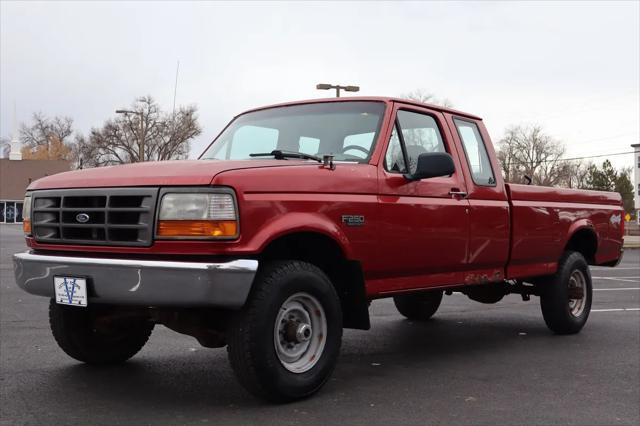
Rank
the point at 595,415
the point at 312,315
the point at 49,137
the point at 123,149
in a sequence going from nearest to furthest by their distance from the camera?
1. the point at 595,415
2. the point at 312,315
3. the point at 123,149
4. the point at 49,137

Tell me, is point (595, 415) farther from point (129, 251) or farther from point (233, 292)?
point (129, 251)

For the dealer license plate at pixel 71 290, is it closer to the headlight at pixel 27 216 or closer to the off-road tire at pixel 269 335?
the headlight at pixel 27 216

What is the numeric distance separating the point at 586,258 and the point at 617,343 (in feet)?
4.58

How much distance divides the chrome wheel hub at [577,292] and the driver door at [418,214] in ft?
7.19

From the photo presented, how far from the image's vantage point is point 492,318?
8.82 meters

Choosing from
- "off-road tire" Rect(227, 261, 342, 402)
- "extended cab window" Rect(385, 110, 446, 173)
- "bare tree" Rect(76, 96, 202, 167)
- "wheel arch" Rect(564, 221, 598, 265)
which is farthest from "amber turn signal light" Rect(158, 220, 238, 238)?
"bare tree" Rect(76, 96, 202, 167)

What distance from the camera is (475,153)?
6535mm

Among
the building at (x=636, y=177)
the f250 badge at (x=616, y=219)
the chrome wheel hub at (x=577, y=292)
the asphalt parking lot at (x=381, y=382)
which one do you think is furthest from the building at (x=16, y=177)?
the chrome wheel hub at (x=577, y=292)

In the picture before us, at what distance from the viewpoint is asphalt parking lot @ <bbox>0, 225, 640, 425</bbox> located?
→ 14.0 ft

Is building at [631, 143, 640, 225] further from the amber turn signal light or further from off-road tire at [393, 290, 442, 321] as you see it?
the amber turn signal light

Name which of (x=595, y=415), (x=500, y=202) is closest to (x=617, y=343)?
(x=500, y=202)

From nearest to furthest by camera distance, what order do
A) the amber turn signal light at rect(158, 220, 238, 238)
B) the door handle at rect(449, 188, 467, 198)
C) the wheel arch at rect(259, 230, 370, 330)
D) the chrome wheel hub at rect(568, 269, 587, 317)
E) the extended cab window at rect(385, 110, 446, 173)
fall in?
1. the amber turn signal light at rect(158, 220, 238, 238)
2. the wheel arch at rect(259, 230, 370, 330)
3. the extended cab window at rect(385, 110, 446, 173)
4. the door handle at rect(449, 188, 467, 198)
5. the chrome wheel hub at rect(568, 269, 587, 317)

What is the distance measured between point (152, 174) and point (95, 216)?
0.48 meters

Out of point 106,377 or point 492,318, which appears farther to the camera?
point 492,318
